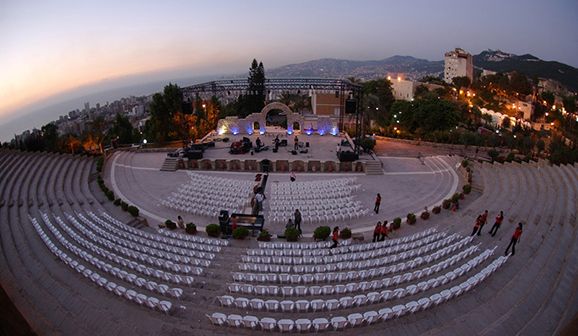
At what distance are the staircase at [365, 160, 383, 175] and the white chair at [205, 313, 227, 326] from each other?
19.9m

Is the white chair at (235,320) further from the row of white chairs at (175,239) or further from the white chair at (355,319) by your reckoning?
the row of white chairs at (175,239)

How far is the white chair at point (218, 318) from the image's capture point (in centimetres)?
914

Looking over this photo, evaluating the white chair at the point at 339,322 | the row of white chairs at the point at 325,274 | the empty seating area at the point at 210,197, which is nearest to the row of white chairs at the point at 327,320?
the white chair at the point at 339,322

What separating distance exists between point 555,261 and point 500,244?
2349mm

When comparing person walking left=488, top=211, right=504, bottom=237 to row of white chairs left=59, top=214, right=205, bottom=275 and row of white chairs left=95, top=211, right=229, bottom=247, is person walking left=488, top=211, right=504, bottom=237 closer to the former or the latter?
row of white chairs left=95, top=211, right=229, bottom=247

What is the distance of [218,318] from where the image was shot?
9.16m

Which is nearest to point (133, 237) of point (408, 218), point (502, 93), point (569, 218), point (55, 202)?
point (55, 202)

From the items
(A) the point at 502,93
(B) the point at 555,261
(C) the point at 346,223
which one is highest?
(A) the point at 502,93

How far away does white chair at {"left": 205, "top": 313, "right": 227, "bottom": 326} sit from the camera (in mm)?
9141

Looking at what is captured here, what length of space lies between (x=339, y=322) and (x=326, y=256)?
3864 mm

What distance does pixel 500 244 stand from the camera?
13.3 metres

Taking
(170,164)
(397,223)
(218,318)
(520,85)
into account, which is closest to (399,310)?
(218,318)

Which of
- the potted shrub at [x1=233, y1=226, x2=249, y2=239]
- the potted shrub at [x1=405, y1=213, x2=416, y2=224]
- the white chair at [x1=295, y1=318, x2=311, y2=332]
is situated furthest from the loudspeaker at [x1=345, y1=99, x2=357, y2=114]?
the white chair at [x1=295, y1=318, x2=311, y2=332]

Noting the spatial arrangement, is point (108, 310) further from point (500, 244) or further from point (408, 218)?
point (500, 244)
